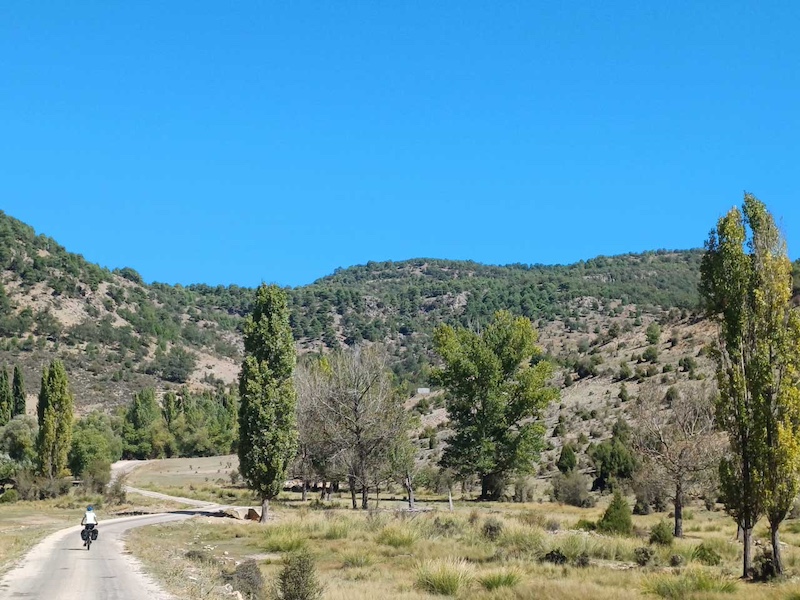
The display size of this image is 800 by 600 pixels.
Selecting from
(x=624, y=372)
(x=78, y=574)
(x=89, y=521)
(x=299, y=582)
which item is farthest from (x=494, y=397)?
(x=299, y=582)

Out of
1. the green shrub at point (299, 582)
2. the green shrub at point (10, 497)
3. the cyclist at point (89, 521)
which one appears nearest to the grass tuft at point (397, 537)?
the cyclist at point (89, 521)

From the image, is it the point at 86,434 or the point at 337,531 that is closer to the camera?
the point at 337,531

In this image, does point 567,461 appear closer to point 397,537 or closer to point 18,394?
point 397,537

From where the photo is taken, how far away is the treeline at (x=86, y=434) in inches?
2352

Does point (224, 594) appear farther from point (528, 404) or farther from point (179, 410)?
point (179, 410)

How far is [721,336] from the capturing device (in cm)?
2161

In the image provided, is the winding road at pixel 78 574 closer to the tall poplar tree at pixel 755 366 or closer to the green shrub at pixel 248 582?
the green shrub at pixel 248 582

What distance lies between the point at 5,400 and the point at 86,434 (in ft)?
66.0

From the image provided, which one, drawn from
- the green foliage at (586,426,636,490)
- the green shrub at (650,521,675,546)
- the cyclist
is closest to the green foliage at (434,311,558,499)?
the green foliage at (586,426,636,490)

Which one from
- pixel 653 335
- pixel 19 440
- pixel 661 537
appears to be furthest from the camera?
pixel 653 335

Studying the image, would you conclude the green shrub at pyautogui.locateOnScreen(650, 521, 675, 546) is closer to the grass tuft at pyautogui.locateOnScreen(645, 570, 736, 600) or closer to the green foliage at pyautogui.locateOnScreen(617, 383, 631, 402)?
the grass tuft at pyautogui.locateOnScreen(645, 570, 736, 600)

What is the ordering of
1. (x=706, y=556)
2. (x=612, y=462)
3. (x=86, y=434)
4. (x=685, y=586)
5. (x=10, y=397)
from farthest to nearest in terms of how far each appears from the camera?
(x=10, y=397) < (x=86, y=434) < (x=612, y=462) < (x=706, y=556) < (x=685, y=586)

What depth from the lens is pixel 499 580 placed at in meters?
18.2

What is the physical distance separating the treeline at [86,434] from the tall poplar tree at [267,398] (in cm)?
2666
